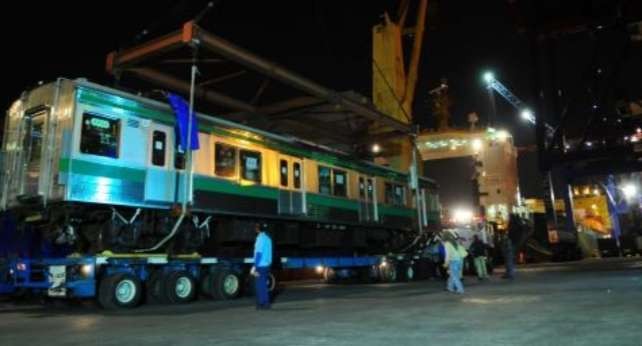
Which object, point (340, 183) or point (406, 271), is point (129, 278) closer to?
A: point (340, 183)

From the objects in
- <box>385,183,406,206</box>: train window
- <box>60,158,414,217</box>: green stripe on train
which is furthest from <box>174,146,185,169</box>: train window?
<box>385,183,406,206</box>: train window

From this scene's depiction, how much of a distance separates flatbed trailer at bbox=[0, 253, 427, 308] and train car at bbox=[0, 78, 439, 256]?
1.67 feet

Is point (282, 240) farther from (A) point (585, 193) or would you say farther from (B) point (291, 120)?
(A) point (585, 193)

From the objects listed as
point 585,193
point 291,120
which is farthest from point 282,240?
point 585,193

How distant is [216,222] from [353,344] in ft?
28.2

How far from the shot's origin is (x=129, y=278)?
37.5ft

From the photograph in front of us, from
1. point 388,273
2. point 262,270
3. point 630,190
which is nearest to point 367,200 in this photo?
point 388,273

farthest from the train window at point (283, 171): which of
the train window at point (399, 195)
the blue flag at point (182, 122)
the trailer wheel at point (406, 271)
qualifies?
the trailer wheel at point (406, 271)

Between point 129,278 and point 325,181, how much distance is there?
24.2ft

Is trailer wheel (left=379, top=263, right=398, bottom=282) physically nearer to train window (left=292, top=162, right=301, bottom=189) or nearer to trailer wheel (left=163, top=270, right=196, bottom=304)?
train window (left=292, top=162, right=301, bottom=189)

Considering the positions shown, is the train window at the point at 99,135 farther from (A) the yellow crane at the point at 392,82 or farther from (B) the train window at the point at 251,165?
(A) the yellow crane at the point at 392,82

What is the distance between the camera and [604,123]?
3503cm

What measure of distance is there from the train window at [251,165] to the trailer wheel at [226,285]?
2.38 m

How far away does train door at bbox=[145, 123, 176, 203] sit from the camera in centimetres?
1202
